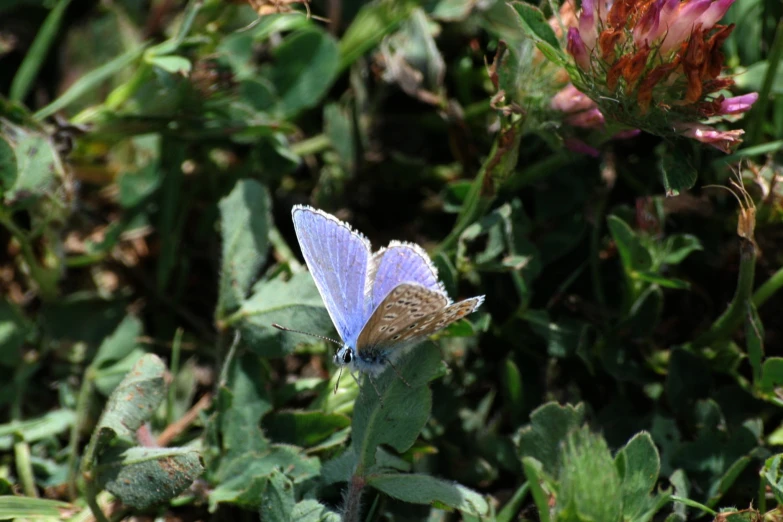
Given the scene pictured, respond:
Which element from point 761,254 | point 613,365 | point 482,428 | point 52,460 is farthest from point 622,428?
point 52,460

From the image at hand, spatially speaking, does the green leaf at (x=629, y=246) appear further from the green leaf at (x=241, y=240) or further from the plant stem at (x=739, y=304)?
the green leaf at (x=241, y=240)

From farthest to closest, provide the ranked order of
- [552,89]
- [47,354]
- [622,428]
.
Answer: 1. [47,354]
2. [622,428]
3. [552,89]

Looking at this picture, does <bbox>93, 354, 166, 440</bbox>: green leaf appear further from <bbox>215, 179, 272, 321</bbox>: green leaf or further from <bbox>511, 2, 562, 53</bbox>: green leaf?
<bbox>511, 2, 562, 53</bbox>: green leaf

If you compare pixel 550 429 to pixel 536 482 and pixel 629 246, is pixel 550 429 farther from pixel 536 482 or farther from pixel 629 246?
pixel 629 246

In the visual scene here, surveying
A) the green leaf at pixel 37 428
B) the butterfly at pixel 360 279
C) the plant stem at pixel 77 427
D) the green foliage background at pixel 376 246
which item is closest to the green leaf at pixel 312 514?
the green foliage background at pixel 376 246

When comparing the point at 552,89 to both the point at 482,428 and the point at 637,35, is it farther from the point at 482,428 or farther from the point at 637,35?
the point at 482,428

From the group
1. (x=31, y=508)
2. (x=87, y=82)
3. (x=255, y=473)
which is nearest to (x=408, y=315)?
(x=255, y=473)
